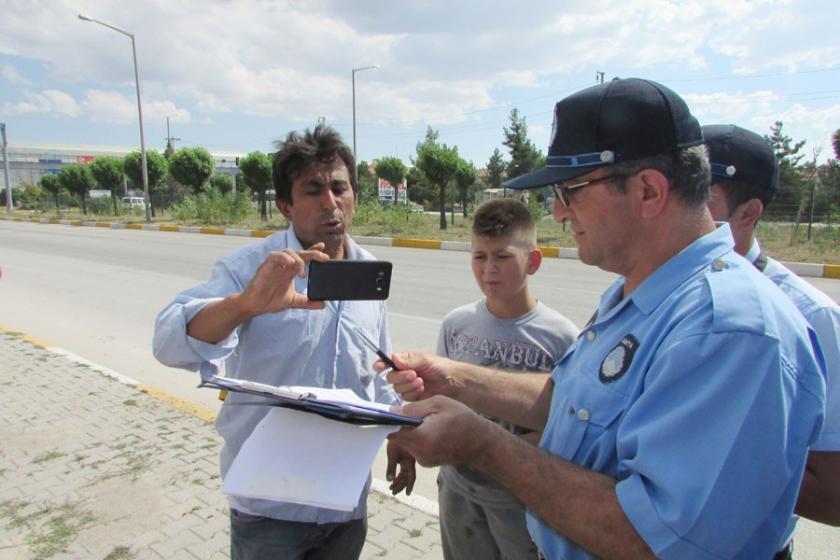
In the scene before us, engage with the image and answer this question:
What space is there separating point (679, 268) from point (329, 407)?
2.59 ft

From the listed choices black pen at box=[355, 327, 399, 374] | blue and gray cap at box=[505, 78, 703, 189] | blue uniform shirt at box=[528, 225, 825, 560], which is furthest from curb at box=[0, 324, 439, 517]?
blue and gray cap at box=[505, 78, 703, 189]

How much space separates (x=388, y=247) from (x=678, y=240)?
16.5 metres

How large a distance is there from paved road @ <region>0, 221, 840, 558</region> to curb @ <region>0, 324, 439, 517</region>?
6 centimetres

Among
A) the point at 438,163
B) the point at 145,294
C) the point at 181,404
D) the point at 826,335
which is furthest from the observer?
the point at 438,163

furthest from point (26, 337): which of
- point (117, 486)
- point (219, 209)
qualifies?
point (219, 209)

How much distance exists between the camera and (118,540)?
2.76 metres

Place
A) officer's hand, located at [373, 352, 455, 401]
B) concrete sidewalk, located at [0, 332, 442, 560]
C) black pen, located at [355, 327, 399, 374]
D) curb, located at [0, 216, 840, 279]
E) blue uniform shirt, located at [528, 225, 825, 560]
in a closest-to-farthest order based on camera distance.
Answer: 1. blue uniform shirt, located at [528, 225, 825, 560]
2. black pen, located at [355, 327, 399, 374]
3. officer's hand, located at [373, 352, 455, 401]
4. concrete sidewalk, located at [0, 332, 442, 560]
5. curb, located at [0, 216, 840, 279]

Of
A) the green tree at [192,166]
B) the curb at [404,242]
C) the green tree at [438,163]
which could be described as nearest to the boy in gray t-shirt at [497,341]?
the curb at [404,242]

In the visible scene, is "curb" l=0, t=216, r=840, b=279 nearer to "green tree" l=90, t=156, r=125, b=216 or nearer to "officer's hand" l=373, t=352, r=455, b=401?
"green tree" l=90, t=156, r=125, b=216

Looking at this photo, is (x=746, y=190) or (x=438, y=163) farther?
(x=438, y=163)

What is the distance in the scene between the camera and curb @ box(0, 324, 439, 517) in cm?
311

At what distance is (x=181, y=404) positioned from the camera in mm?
4457

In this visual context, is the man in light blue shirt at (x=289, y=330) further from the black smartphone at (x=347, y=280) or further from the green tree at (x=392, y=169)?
the green tree at (x=392, y=169)

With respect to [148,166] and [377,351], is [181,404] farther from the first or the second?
[148,166]
